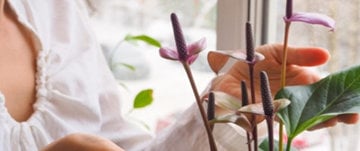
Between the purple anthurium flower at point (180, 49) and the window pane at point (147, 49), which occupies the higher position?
the purple anthurium flower at point (180, 49)

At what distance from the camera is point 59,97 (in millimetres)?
791

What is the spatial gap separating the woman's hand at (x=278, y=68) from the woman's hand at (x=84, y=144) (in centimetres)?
20

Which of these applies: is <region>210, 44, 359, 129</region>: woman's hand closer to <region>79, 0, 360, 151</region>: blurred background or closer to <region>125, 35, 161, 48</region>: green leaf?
<region>79, 0, 360, 151</region>: blurred background

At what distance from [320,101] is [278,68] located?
0.45 feet

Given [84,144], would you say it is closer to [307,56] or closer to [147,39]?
[307,56]

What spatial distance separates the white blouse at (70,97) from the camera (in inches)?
28.7

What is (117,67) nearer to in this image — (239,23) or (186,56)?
(239,23)

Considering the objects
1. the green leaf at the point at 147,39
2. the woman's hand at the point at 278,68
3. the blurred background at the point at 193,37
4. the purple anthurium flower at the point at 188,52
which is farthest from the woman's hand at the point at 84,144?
the green leaf at the point at 147,39

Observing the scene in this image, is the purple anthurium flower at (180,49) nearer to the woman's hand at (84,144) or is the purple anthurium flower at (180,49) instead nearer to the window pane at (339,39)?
the woman's hand at (84,144)

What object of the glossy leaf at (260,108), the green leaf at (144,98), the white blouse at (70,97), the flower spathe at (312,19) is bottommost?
the green leaf at (144,98)

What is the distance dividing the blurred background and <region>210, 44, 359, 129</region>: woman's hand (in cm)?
17

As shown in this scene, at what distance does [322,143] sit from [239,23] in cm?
22

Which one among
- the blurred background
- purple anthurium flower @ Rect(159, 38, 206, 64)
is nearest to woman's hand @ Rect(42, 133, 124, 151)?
purple anthurium flower @ Rect(159, 38, 206, 64)

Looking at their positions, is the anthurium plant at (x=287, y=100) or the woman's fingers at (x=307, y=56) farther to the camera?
the woman's fingers at (x=307, y=56)
